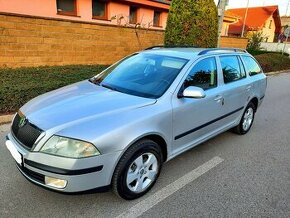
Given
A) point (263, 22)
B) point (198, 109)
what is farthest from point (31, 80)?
point (263, 22)

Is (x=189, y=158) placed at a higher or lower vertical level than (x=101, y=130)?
lower

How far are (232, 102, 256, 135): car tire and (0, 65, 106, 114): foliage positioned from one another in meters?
3.90

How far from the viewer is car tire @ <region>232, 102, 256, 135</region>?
A: 481cm

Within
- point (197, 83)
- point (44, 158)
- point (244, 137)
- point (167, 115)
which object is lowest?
point (244, 137)

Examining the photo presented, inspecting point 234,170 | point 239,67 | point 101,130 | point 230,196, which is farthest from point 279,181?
point 101,130

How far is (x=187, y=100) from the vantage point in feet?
10.5

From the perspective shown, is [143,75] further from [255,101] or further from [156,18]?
[156,18]

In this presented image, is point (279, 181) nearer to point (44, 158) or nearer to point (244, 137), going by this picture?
point (244, 137)

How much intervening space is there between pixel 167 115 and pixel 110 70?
1.42 metres

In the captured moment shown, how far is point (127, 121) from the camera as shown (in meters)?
2.59

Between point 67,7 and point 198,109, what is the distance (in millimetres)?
10202

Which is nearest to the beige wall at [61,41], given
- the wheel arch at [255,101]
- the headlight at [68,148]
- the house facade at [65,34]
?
the house facade at [65,34]

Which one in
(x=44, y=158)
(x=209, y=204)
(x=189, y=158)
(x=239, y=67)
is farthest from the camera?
(x=239, y=67)

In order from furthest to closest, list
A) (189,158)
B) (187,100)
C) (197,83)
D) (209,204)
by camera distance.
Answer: (189,158) < (197,83) < (187,100) < (209,204)
